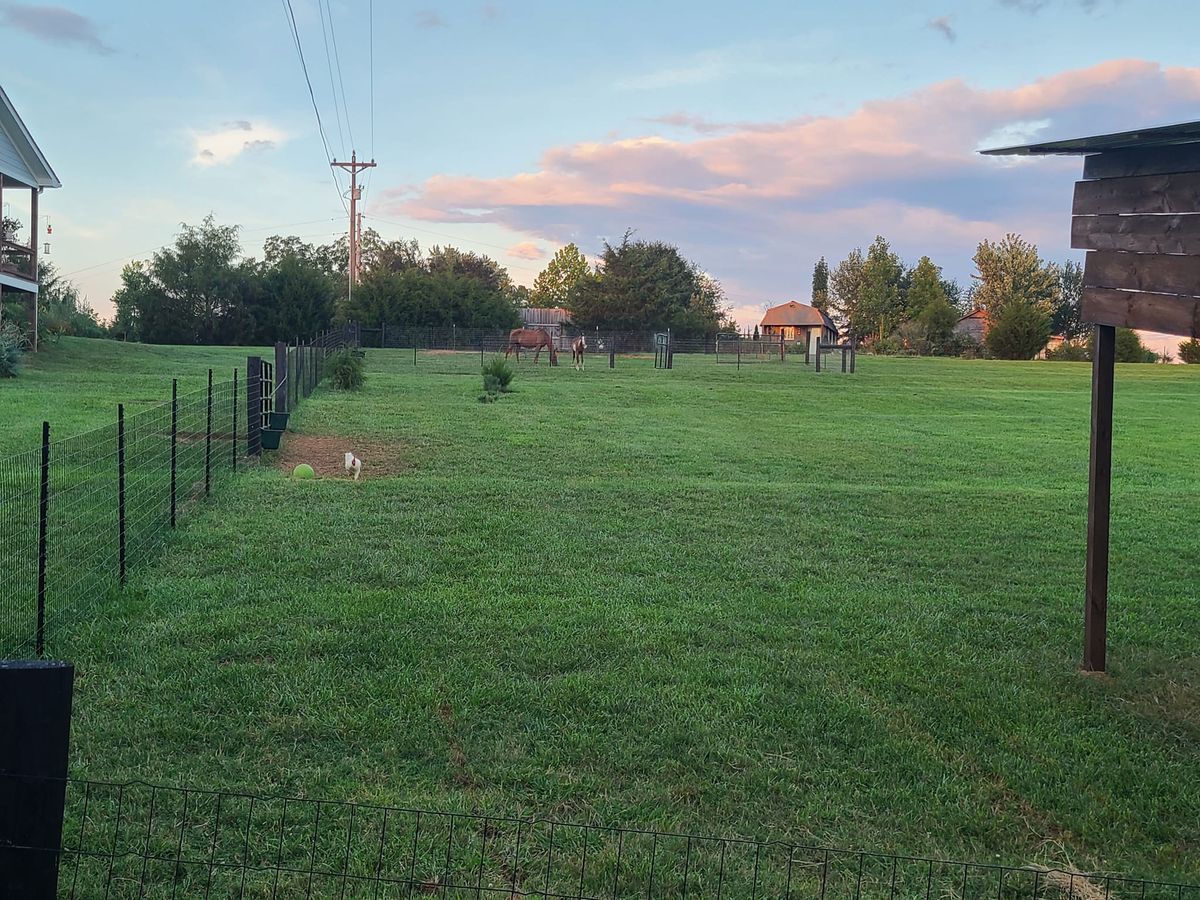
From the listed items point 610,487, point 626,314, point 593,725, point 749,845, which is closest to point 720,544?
point 610,487

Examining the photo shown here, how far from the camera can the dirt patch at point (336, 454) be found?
11.9 metres

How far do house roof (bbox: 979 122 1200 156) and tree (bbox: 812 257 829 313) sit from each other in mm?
86806

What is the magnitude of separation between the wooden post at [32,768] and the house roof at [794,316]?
6802 cm

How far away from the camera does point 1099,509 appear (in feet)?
18.6

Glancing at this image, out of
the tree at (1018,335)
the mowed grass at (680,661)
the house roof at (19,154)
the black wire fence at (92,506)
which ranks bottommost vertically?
the mowed grass at (680,661)

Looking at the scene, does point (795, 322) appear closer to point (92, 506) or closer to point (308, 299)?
point (308, 299)

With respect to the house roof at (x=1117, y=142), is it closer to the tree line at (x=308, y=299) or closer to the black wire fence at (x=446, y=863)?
the black wire fence at (x=446, y=863)

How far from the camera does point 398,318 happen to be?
47219 millimetres

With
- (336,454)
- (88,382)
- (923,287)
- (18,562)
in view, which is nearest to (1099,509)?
(18,562)

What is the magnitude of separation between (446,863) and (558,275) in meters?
85.1

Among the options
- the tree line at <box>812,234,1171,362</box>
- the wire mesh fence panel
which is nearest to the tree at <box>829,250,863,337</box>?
the tree line at <box>812,234,1171,362</box>

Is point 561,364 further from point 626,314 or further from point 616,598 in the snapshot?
point 616,598

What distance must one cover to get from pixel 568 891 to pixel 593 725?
1336 mm

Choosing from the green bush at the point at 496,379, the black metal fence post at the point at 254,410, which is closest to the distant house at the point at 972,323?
the green bush at the point at 496,379
